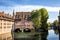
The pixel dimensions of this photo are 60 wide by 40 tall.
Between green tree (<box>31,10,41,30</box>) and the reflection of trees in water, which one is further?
the reflection of trees in water

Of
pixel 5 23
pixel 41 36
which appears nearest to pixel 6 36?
pixel 5 23

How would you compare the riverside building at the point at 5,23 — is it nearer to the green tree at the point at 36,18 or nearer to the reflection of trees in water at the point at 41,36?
the green tree at the point at 36,18

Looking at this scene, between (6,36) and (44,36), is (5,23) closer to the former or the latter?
(6,36)

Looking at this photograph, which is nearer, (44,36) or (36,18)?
(36,18)

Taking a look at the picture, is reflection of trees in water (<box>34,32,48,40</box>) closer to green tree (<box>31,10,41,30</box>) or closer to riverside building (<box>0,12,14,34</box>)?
green tree (<box>31,10,41,30</box>)

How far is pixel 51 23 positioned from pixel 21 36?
1.13m

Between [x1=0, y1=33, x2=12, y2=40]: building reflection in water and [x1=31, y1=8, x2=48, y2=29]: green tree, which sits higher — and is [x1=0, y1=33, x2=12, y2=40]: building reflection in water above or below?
below

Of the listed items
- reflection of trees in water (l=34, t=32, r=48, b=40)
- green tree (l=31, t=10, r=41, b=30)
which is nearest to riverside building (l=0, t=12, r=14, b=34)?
green tree (l=31, t=10, r=41, b=30)

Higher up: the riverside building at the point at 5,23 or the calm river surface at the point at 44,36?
the riverside building at the point at 5,23

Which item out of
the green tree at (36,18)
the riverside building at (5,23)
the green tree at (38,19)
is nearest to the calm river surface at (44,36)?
the riverside building at (5,23)

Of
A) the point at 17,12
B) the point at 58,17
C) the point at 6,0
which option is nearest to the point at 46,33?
the point at 58,17

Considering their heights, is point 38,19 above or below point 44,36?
above

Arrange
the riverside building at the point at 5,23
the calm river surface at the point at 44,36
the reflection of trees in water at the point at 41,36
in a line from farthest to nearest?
the reflection of trees in water at the point at 41,36 → the calm river surface at the point at 44,36 → the riverside building at the point at 5,23

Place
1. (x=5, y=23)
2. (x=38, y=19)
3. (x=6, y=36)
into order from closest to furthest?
1. (x=5, y=23)
2. (x=6, y=36)
3. (x=38, y=19)
